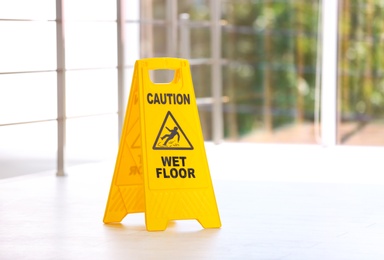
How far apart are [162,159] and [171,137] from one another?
0.12 metres

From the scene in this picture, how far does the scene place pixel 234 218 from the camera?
5.68m

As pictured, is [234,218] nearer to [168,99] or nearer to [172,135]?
[172,135]

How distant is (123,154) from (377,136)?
6962mm

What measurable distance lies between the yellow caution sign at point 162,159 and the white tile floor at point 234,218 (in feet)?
0.33

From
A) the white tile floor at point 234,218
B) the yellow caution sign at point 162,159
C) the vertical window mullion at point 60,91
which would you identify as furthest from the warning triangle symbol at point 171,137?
the vertical window mullion at point 60,91

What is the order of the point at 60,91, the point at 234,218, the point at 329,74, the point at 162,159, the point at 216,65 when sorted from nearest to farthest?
the point at 162,159, the point at 234,218, the point at 60,91, the point at 329,74, the point at 216,65

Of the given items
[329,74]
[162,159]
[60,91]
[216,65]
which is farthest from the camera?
[216,65]

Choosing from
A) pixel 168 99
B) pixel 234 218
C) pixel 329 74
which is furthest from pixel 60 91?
pixel 329 74

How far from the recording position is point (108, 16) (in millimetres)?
8484

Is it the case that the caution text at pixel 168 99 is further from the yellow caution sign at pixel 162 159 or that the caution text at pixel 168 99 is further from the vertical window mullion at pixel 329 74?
the vertical window mullion at pixel 329 74

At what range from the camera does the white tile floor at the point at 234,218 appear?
15.7 feet

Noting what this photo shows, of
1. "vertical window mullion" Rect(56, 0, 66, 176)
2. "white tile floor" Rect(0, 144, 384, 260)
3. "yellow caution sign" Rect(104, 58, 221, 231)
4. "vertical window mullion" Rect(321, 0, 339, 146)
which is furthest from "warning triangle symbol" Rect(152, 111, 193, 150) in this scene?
"vertical window mullion" Rect(321, 0, 339, 146)

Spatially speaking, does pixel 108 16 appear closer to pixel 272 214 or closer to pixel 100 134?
pixel 100 134

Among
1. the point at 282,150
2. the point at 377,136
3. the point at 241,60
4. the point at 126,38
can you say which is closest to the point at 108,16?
the point at 126,38
